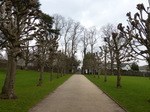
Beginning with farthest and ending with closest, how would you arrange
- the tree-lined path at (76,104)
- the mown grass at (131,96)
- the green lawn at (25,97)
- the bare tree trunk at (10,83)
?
1. the bare tree trunk at (10,83)
2. the mown grass at (131,96)
3. the tree-lined path at (76,104)
4. the green lawn at (25,97)

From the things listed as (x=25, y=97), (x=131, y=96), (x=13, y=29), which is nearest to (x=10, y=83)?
(x=25, y=97)

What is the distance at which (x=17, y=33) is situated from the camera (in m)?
11.2

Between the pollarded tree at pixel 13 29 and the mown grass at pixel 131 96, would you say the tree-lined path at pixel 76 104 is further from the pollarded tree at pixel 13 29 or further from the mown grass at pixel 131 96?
the pollarded tree at pixel 13 29

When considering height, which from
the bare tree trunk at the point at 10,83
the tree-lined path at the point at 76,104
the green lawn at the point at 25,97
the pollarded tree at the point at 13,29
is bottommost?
the tree-lined path at the point at 76,104

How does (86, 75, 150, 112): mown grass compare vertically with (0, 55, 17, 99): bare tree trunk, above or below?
below

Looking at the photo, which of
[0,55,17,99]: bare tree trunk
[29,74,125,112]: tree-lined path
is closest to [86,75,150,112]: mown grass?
[29,74,125,112]: tree-lined path

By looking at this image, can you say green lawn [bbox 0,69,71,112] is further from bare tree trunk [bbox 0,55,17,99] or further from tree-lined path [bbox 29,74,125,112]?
bare tree trunk [bbox 0,55,17,99]

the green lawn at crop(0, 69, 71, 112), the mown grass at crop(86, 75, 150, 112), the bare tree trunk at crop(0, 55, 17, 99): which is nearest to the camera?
the green lawn at crop(0, 69, 71, 112)

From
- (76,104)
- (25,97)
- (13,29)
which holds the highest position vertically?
(13,29)

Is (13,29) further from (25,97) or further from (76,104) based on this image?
(76,104)

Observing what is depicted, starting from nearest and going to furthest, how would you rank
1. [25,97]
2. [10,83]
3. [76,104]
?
[76,104] < [10,83] < [25,97]

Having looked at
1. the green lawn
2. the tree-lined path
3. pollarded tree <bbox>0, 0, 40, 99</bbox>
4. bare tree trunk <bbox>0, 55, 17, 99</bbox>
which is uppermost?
pollarded tree <bbox>0, 0, 40, 99</bbox>

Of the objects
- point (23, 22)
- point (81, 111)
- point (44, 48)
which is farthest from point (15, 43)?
point (44, 48)

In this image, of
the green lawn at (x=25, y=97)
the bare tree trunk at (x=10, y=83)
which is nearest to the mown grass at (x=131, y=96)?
the green lawn at (x=25, y=97)
